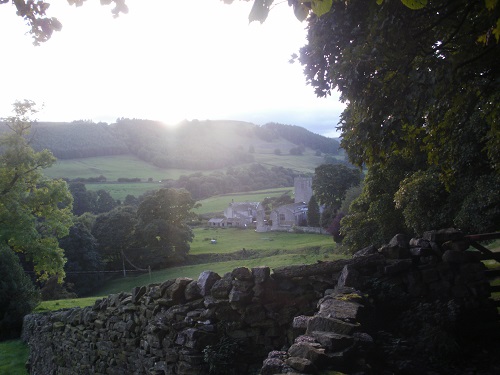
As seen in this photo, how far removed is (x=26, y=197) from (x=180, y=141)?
397 feet

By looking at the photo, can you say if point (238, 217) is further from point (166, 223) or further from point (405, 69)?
point (405, 69)

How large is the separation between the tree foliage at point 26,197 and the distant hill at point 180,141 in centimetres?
8956

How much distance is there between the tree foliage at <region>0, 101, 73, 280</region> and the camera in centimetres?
2500

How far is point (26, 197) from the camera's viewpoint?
1056 inches

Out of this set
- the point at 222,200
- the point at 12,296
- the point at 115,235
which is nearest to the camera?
the point at 12,296

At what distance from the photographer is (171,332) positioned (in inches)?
289

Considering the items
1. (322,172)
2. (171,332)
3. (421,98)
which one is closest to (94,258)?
(322,172)

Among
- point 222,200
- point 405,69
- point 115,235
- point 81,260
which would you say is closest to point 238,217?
point 115,235

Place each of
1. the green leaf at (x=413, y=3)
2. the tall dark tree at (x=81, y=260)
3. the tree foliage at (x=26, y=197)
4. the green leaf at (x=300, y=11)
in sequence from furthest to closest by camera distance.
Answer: the tall dark tree at (x=81, y=260)
the tree foliage at (x=26, y=197)
the green leaf at (x=300, y=11)
the green leaf at (x=413, y=3)

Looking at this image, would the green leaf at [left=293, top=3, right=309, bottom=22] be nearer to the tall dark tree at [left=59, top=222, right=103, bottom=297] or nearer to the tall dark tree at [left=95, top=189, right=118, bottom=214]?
the tall dark tree at [left=59, top=222, right=103, bottom=297]

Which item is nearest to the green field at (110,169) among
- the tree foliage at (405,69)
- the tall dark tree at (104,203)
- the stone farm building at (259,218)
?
the tall dark tree at (104,203)

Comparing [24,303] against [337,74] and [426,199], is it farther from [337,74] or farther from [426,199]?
[337,74]

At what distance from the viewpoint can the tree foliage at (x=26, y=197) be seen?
984 inches

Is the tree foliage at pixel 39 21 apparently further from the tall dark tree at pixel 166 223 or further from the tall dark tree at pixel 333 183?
the tall dark tree at pixel 333 183
